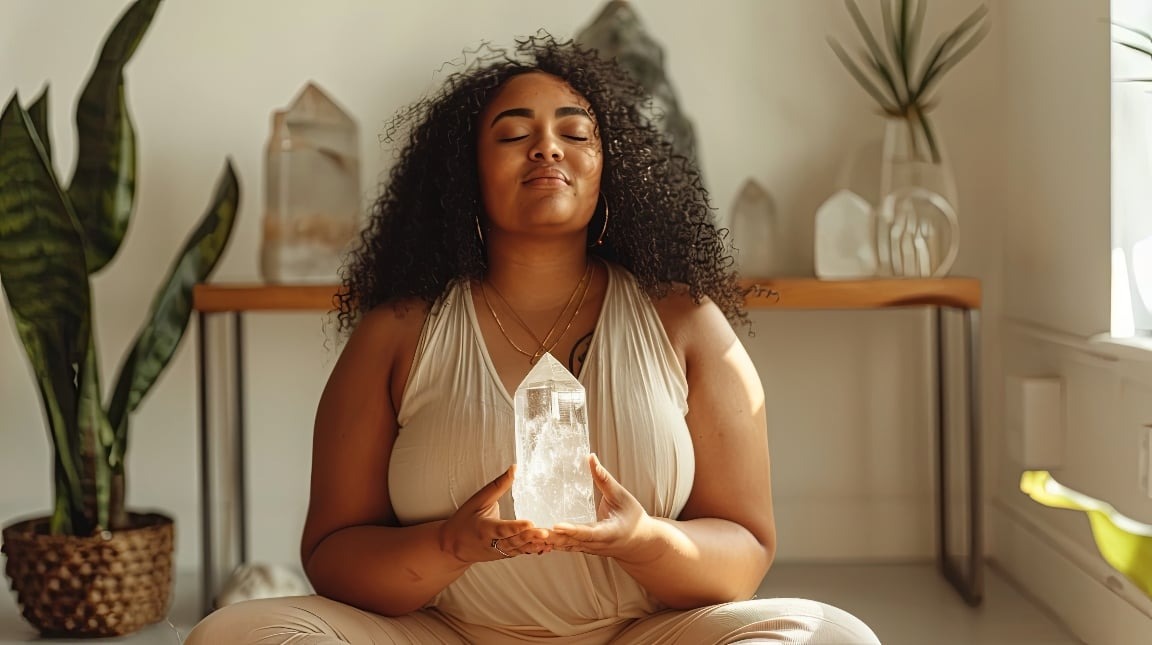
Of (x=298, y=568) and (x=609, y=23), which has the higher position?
(x=609, y=23)

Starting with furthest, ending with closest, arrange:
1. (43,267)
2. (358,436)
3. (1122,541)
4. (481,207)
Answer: (43,267)
(481,207)
(358,436)
(1122,541)

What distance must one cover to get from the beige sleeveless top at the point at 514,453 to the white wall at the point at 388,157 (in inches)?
58.5

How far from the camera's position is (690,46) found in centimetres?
303

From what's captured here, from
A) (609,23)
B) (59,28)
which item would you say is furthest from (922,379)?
(59,28)

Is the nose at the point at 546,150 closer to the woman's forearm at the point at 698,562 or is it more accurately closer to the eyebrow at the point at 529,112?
the eyebrow at the point at 529,112

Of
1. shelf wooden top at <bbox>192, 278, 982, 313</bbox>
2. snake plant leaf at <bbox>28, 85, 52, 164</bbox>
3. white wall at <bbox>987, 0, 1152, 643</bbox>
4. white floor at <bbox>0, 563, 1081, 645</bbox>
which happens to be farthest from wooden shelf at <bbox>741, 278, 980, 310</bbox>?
snake plant leaf at <bbox>28, 85, 52, 164</bbox>

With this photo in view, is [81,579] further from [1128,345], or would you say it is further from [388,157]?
[1128,345]

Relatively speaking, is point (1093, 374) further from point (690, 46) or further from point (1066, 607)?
point (690, 46)

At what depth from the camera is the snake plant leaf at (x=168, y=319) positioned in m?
2.58

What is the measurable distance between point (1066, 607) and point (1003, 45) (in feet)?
4.25

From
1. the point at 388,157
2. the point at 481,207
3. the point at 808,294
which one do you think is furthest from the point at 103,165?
the point at 808,294

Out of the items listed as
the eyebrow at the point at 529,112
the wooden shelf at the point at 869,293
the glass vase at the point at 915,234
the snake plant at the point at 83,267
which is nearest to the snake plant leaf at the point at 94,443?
the snake plant at the point at 83,267

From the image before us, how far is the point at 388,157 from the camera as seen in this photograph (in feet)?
10.0

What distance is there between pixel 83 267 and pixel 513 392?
3.84ft
